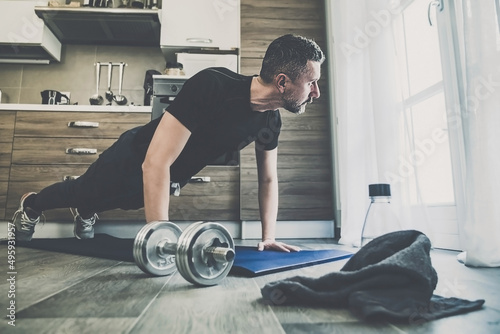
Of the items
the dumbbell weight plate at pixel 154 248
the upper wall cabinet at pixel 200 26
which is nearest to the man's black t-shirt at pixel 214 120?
the dumbbell weight plate at pixel 154 248

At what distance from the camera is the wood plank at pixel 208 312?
0.52m

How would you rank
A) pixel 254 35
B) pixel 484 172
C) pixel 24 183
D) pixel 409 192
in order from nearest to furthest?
1. pixel 484 172
2. pixel 409 192
3. pixel 24 183
4. pixel 254 35

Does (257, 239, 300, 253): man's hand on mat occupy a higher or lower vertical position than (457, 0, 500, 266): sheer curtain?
lower

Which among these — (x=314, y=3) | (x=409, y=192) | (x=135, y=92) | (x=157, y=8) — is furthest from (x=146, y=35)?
(x=409, y=192)

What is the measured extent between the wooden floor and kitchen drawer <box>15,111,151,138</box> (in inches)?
60.1

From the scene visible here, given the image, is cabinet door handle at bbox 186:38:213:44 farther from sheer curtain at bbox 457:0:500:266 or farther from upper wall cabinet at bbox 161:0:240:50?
sheer curtain at bbox 457:0:500:266

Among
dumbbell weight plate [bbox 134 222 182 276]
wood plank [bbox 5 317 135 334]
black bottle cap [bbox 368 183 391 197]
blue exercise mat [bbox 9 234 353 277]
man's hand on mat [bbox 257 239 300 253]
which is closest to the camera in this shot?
wood plank [bbox 5 317 135 334]

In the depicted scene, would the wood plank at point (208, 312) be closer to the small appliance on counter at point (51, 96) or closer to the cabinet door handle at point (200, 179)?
the cabinet door handle at point (200, 179)

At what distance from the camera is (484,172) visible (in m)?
1.07

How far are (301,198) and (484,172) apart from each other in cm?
147

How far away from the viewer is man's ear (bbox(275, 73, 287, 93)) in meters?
1.24

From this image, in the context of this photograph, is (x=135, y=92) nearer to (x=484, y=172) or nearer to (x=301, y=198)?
(x=301, y=198)

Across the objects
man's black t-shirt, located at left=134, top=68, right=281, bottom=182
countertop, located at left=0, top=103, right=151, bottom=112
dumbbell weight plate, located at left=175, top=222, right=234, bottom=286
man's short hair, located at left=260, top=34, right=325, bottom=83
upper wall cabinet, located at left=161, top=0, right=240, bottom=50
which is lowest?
dumbbell weight plate, located at left=175, top=222, right=234, bottom=286

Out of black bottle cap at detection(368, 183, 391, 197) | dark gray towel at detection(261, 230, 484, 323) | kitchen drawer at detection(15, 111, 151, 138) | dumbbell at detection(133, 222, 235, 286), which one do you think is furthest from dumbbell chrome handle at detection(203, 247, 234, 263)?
kitchen drawer at detection(15, 111, 151, 138)
